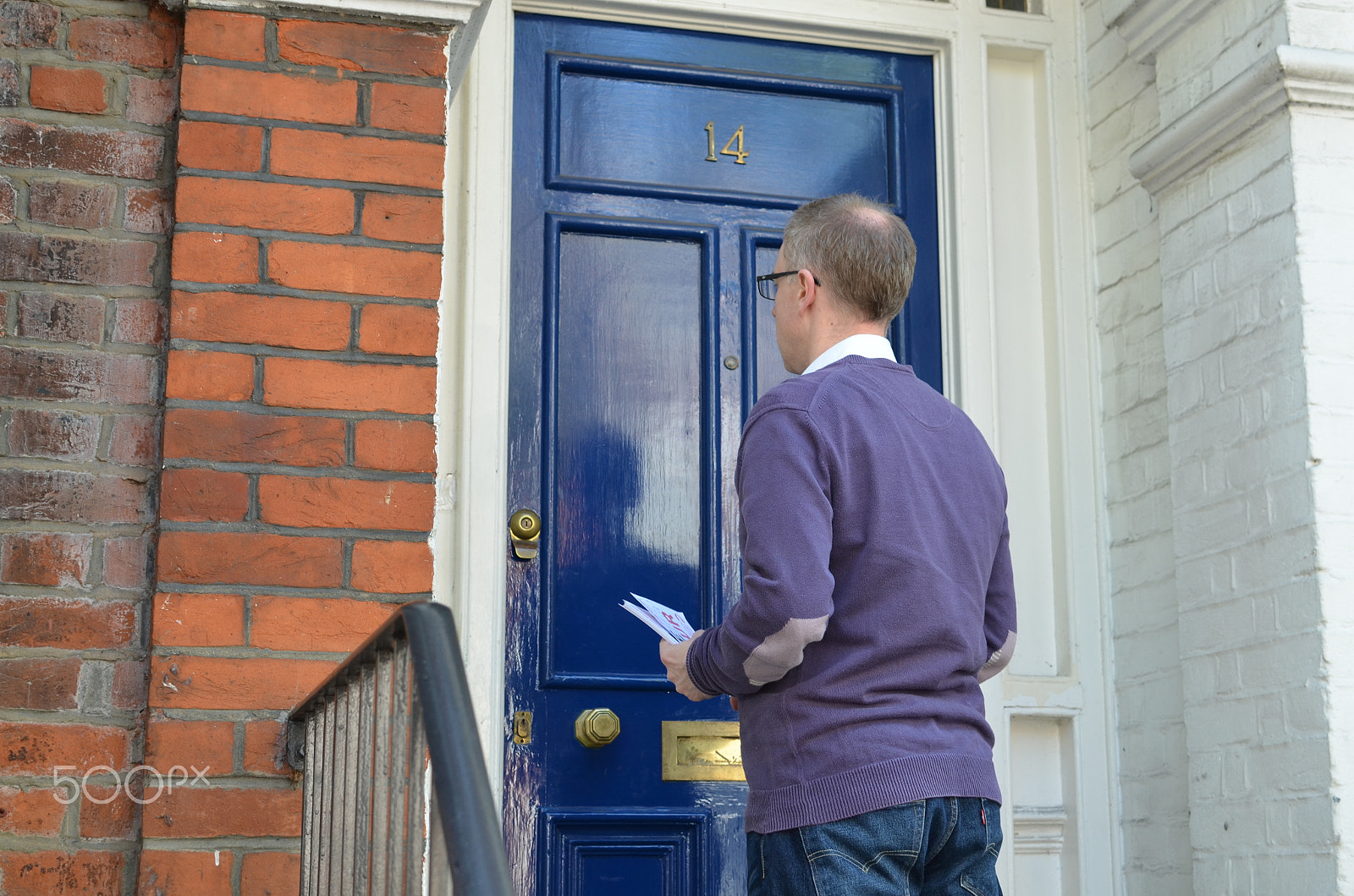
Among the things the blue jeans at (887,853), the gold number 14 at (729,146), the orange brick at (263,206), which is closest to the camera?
the blue jeans at (887,853)

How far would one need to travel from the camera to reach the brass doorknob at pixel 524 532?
372cm

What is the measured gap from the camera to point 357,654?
209cm

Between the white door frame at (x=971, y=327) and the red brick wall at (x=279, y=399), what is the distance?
0.91 metres

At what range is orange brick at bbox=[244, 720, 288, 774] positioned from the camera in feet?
8.46

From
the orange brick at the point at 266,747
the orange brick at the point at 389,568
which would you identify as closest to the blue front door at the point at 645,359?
the orange brick at the point at 389,568

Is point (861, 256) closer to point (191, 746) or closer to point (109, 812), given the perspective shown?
point (191, 746)

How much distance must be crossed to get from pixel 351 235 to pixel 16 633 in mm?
932

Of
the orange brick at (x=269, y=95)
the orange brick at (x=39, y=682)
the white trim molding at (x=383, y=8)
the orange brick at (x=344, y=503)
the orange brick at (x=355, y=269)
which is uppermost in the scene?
the white trim molding at (x=383, y=8)

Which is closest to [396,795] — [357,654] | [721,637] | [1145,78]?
[357,654]

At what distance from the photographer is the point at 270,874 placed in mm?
2549

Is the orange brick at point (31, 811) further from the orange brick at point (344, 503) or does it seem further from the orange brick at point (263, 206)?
the orange brick at point (263, 206)

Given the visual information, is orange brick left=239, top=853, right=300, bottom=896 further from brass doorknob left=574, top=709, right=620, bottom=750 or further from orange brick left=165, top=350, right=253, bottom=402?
brass doorknob left=574, top=709, right=620, bottom=750

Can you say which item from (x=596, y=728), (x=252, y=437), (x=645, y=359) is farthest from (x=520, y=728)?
(x=252, y=437)

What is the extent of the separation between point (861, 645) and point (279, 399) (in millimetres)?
1166
